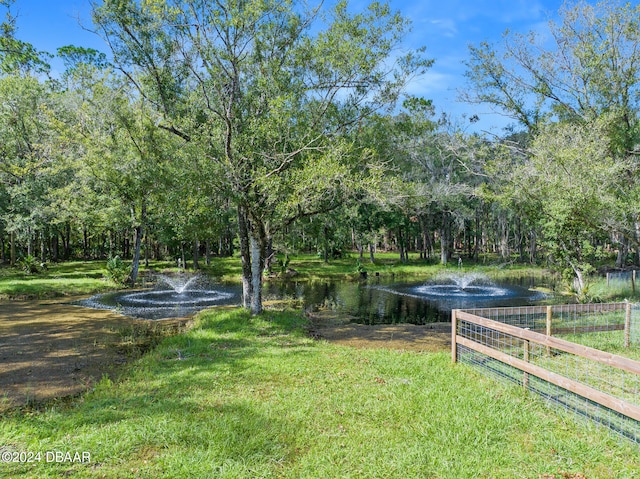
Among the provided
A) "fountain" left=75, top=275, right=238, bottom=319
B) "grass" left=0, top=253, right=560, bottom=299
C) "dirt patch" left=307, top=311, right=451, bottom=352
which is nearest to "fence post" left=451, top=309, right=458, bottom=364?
"dirt patch" left=307, top=311, right=451, bottom=352

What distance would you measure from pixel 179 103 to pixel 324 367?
9.43 meters

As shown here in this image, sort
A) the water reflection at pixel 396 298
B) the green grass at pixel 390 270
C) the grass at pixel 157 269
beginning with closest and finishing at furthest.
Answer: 1. the water reflection at pixel 396 298
2. the grass at pixel 157 269
3. the green grass at pixel 390 270

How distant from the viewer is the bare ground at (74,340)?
7562mm

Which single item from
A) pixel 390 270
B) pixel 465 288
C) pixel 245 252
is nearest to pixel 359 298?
pixel 465 288

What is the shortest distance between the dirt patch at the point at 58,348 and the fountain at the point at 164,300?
1.20 metres

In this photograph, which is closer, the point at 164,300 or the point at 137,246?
the point at 164,300

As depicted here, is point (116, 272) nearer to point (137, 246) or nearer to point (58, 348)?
point (137, 246)

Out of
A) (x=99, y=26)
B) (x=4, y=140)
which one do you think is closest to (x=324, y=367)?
(x=99, y=26)

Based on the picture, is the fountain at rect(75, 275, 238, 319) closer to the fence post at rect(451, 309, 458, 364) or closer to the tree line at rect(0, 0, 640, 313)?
the tree line at rect(0, 0, 640, 313)

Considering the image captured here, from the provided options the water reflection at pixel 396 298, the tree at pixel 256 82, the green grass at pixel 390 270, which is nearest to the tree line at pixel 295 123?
the tree at pixel 256 82

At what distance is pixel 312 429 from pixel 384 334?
26.5 ft

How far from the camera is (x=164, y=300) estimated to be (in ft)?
64.2

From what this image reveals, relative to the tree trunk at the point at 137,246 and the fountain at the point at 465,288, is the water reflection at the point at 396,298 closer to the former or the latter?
the fountain at the point at 465,288

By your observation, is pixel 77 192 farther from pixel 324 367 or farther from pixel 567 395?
pixel 567 395
